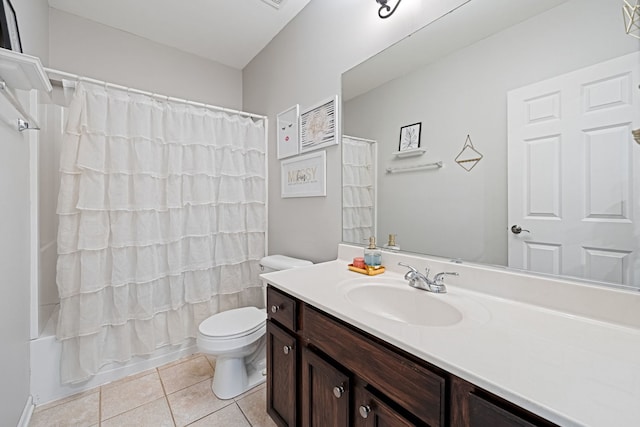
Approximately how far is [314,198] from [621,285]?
4.85 ft

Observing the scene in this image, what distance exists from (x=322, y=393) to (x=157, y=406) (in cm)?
120

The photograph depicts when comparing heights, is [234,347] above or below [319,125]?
below

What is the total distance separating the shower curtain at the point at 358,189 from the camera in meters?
1.51

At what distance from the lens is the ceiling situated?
1.87 m

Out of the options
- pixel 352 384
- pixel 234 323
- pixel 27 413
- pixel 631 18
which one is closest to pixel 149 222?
pixel 234 323

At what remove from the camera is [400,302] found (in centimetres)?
112

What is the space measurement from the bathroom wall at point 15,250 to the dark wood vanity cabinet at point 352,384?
3.66ft

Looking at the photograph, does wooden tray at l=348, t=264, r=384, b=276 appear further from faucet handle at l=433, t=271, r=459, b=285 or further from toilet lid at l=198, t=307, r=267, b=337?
toilet lid at l=198, t=307, r=267, b=337

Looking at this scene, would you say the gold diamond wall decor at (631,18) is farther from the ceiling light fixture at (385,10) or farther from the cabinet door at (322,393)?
the cabinet door at (322,393)

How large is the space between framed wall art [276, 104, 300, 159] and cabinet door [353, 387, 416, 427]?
62.7 inches

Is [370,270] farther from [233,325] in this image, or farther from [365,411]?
[233,325]

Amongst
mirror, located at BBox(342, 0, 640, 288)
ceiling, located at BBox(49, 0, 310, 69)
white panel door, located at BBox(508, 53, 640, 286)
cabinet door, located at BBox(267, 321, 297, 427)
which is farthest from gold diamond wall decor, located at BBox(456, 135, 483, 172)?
ceiling, located at BBox(49, 0, 310, 69)

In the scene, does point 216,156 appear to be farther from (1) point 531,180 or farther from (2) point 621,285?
(2) point 621,285

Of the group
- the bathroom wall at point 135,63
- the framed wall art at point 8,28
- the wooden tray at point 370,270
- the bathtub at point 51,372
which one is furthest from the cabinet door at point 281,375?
the bathroom wall at point 135,63
